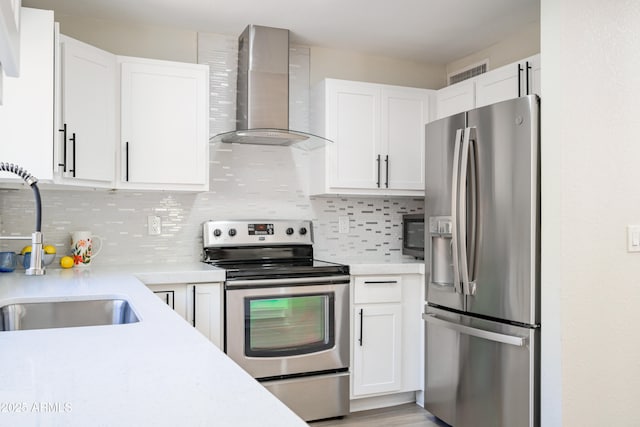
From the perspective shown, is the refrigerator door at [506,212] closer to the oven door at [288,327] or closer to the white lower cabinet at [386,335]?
the white lower cabinet at [386,335]

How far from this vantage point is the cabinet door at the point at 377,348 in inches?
130

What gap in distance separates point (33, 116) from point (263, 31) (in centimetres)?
151

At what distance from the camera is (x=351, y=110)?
11.9 ft

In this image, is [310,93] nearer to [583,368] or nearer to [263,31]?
[263,31]

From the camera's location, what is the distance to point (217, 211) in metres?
3.59

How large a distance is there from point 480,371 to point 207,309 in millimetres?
1484

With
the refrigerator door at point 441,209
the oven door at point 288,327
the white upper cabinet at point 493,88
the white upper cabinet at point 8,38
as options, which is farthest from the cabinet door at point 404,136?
the white upper cabinet at point 8,38

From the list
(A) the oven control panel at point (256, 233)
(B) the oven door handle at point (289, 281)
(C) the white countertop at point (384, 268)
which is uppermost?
(A) the oven control panel at point (256, 233)

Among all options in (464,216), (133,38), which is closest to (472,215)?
(464,216)

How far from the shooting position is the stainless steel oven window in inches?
119

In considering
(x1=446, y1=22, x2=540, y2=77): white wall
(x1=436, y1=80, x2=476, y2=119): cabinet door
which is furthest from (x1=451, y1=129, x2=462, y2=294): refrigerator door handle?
(x1=446, y1=22, x2=540, y2=77): white wall

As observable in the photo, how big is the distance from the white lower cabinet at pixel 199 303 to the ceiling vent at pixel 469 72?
96.6 inches

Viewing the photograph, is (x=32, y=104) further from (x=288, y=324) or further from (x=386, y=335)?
(x=386, y=335)

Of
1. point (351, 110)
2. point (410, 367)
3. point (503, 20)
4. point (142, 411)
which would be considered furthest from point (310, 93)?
point (142, 411)
